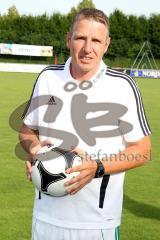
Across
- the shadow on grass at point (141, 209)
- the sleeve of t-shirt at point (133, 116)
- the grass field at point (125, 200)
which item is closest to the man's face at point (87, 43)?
the sleeve of t-shirt at point (133, 116)

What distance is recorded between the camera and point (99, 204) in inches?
119

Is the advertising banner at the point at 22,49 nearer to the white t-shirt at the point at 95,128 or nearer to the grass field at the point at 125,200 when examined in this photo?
the grass field at the point at 125,200

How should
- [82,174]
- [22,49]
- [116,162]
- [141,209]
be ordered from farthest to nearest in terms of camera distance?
[22,49] < [141,209] < [116,162] < [82,174]

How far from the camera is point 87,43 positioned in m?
2.91

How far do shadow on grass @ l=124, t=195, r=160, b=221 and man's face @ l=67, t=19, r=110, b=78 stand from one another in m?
3.63

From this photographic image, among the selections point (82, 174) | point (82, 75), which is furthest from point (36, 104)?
point (82, 174)

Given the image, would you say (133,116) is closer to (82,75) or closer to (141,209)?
(82,75)

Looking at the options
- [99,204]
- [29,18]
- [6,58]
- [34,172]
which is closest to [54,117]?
[34,172]

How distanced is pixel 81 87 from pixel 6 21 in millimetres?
60596

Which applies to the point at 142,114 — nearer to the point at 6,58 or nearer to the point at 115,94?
the point at 115,94

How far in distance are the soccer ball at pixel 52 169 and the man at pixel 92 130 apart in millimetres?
60

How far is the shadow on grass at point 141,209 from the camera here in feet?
20.5

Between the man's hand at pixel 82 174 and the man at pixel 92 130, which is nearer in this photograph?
the man's hand at pixel 82 174

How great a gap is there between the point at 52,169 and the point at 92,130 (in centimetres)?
35
